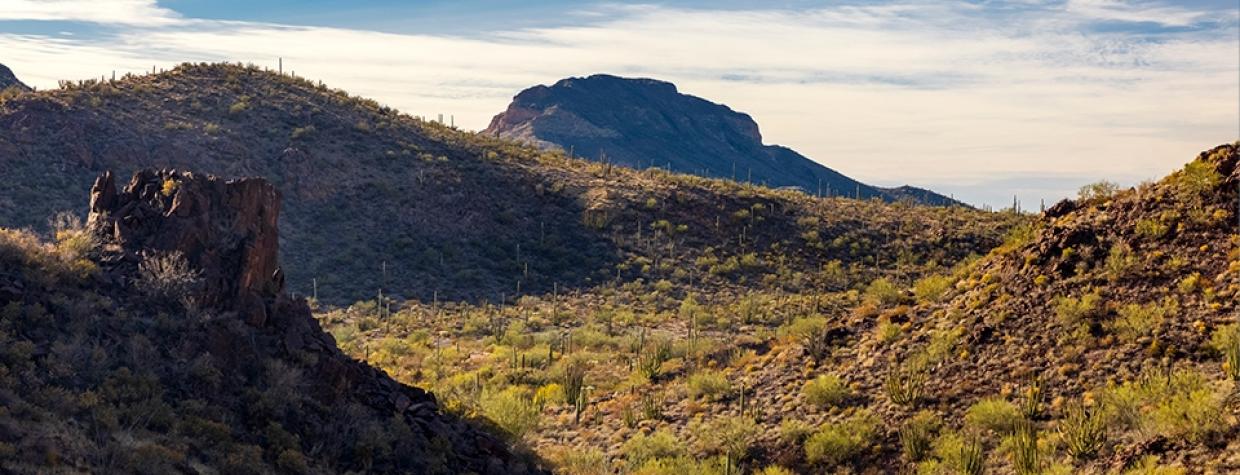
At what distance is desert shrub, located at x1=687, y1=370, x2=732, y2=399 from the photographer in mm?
25891

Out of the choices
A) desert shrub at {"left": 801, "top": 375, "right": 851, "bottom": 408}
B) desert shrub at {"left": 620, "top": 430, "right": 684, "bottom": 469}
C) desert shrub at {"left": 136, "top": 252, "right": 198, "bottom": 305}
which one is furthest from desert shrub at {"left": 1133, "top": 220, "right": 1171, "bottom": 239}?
desert shrub at {"left": 136, "top": 252, "right": 198, "bottom": 305}

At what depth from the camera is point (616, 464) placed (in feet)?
74.0

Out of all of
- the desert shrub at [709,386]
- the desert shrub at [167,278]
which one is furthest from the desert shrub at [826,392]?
the desert shrub at [167,278]

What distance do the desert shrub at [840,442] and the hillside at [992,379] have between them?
4 centimetres

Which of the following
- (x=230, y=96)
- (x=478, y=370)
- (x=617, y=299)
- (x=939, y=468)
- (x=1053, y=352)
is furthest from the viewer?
(x=230, y=96)

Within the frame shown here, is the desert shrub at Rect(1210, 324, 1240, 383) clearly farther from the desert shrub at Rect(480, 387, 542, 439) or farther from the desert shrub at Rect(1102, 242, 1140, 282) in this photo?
the desert shrub at Rect(480, 387, 542, 439)

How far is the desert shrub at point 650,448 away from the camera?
22625 millimetres

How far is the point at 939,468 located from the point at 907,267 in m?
33.7

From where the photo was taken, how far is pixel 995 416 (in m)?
20.5

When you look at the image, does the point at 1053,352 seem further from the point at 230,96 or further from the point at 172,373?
the point at 230,96

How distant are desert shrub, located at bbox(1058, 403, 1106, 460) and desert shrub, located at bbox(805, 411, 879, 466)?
12.8ft

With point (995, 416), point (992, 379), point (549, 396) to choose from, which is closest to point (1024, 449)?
point (995, 416)

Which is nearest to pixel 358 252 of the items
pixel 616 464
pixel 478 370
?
A: pixel 478 370

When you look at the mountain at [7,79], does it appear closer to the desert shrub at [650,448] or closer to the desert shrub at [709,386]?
the desert shrub at [709,386]
